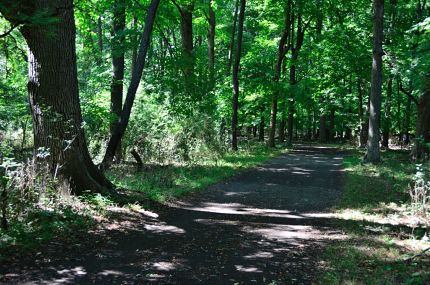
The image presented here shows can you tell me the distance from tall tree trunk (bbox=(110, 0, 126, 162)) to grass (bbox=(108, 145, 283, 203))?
2.06 meters

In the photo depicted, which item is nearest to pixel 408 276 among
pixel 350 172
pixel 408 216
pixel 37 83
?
pixel 408 216

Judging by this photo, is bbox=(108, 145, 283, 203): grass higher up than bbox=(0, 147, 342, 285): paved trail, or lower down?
higher up

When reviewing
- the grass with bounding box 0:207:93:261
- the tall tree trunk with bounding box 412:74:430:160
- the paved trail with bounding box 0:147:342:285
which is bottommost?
the paved trail with bounding box 0:147:342:285

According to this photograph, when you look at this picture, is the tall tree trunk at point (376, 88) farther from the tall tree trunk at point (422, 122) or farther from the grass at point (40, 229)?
the grass at point (40, 229)

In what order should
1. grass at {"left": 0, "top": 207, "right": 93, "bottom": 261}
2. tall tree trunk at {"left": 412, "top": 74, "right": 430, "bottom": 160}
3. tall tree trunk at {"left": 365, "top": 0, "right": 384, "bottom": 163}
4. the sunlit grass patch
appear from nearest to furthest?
1. the sunlit grass patch
2. grass at {"left": 0, "top": 207, "right": 93, "bottom": 261}
3. tall tree trunk at {"left": 365, "top": 0, "right": 384, "bottom": 163}
4. tall tree trunk at {"left": 412, "top": 74, "right": 430, "bottom": 160}

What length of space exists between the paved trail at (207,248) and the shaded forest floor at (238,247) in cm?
1

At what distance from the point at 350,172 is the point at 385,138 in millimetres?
17524

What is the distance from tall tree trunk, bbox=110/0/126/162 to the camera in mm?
13969

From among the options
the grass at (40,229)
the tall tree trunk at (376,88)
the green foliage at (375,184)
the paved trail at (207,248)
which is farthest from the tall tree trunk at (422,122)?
the grass at (40,229)

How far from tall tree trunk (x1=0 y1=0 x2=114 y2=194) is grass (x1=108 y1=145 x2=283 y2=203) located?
89.9 inches

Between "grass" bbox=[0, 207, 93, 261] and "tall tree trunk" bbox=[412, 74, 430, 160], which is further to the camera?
"tall tree trunk" bbox=[412, 74, 430, 160]

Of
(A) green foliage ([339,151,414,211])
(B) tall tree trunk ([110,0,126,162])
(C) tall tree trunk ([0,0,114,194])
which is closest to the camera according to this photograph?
(C) tall tree trunk ([0,0,114,194])

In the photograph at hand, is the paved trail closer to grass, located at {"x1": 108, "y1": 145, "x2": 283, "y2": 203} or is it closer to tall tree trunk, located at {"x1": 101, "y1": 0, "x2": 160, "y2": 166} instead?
grass, located at {"x1": 108, "y1": 145, "x2": 283, "y2": 203}

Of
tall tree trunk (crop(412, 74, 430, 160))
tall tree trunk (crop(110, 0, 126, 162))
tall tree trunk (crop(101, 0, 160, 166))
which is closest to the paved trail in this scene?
tall tree trunk (crop(101, 0, 160, 166))
